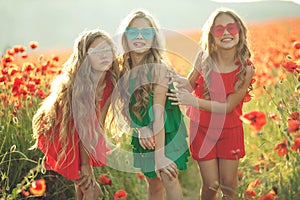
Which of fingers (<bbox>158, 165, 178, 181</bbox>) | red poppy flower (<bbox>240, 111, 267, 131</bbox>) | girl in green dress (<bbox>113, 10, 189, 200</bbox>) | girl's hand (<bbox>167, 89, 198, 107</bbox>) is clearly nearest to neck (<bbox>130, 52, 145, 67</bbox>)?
girl in green dress (<bbox>113, 10, 189, 200</bbox>)

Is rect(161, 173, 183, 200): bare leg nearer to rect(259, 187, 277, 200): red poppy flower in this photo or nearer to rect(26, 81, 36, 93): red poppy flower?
rect(259, 187, 277, 200): red poppy flower

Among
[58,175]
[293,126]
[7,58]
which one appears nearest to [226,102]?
[293,126]

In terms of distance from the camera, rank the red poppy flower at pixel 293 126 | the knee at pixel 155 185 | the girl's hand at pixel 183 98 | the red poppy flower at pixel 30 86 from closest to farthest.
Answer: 1. the red poppy flower at pixel 293 126
2. the girl's hand at pixel 183 98
3. the knee at pixel 155 185
4. the red poppy flower at pixel 30 86

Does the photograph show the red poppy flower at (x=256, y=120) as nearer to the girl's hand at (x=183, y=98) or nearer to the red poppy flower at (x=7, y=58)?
the girl's hand at (x=183, y=98)

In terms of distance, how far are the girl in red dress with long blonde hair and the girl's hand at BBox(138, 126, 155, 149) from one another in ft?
0.74

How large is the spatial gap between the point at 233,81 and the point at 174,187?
64 centimetres

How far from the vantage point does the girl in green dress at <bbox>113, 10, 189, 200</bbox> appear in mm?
2916

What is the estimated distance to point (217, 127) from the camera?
118 inches

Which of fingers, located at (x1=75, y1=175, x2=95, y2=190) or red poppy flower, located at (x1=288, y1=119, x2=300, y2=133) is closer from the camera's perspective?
red poppy flower, located at (x1=288, y1=119, x2=300, y2=133)

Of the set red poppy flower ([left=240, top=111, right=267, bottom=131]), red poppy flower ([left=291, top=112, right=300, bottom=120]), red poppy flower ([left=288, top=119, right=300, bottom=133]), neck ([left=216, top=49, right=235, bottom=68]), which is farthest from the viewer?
neck ([left=216, top=49, right=235, bottom=68])

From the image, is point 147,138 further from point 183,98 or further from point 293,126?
point 293,126

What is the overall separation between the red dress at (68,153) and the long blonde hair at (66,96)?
24mm

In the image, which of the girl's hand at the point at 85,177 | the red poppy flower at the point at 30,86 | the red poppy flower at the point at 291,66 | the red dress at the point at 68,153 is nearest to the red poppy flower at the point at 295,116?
the red poppy flower at the point at 291,66

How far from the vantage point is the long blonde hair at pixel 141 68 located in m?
2.94
